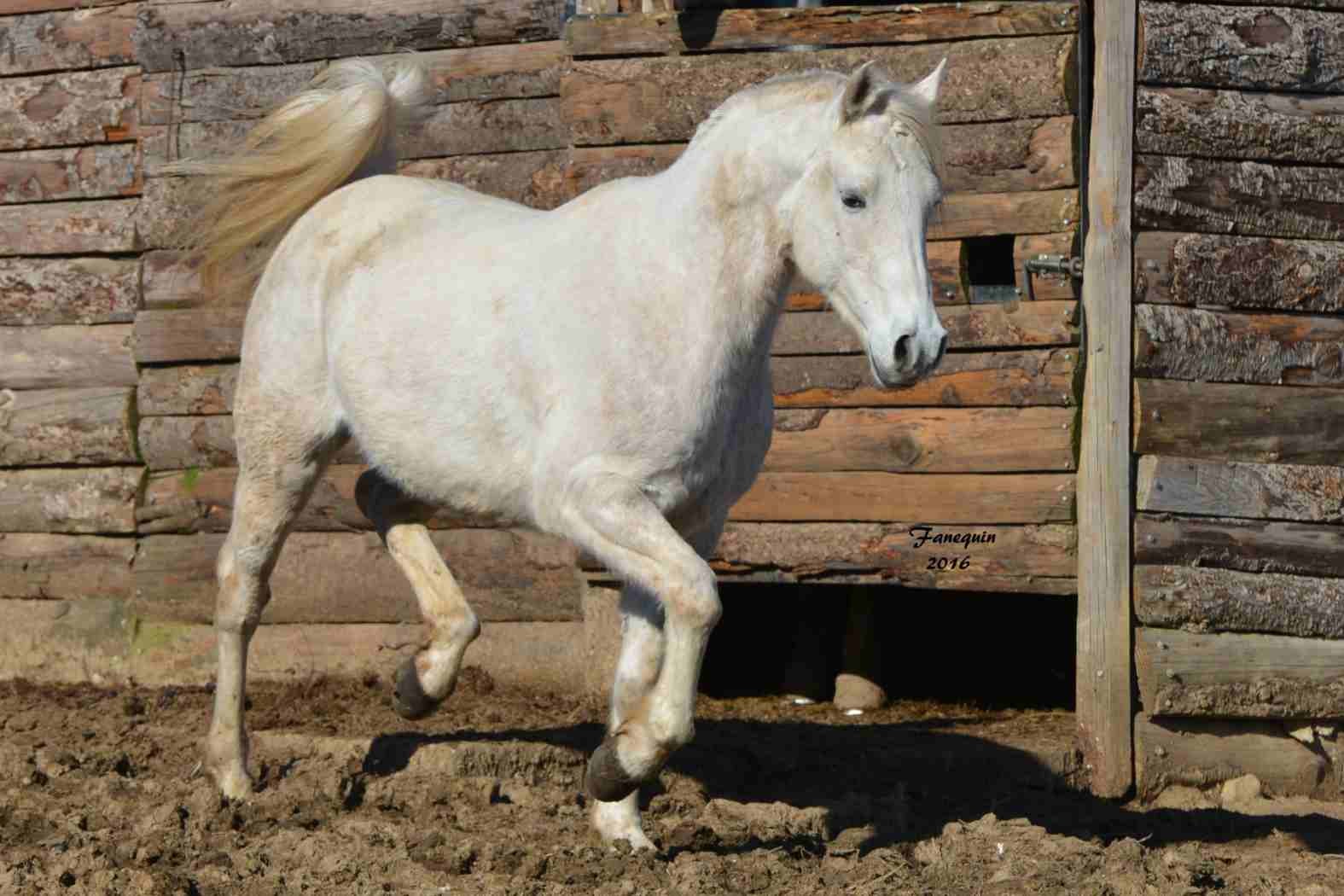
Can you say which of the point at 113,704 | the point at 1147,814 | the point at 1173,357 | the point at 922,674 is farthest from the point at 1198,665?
the point at 113,704

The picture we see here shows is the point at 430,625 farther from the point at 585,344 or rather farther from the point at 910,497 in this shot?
the point at 910,497

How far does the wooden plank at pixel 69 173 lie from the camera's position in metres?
7.71

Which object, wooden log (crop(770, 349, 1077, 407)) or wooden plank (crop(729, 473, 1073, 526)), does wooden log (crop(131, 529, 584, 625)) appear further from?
wooden log (crop(770, 349, 1077, 407))

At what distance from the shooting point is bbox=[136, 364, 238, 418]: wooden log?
24.6 ft

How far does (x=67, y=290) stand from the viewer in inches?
307

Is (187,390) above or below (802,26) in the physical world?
below

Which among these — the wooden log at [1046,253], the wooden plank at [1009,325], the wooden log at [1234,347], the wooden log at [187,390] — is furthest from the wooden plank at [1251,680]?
the wooden log at [187,390]

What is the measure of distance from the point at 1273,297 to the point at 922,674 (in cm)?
284

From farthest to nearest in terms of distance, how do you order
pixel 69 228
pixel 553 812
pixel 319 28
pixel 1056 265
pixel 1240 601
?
pixel 69 228 → pixel 319 28 → pixel 1056 265 → pixel 1240 601 → pixel 553 812

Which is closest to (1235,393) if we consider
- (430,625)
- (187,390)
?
(430,625)

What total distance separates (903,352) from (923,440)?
267cm

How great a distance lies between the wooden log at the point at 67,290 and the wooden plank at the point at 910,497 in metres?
2.97

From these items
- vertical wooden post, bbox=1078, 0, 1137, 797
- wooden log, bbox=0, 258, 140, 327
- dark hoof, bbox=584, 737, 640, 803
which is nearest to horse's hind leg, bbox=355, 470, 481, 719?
dark hoof, bbox=584, 737, 640, 803

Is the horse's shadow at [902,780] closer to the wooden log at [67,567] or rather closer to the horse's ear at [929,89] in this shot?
the horse's ear at [929,89]
